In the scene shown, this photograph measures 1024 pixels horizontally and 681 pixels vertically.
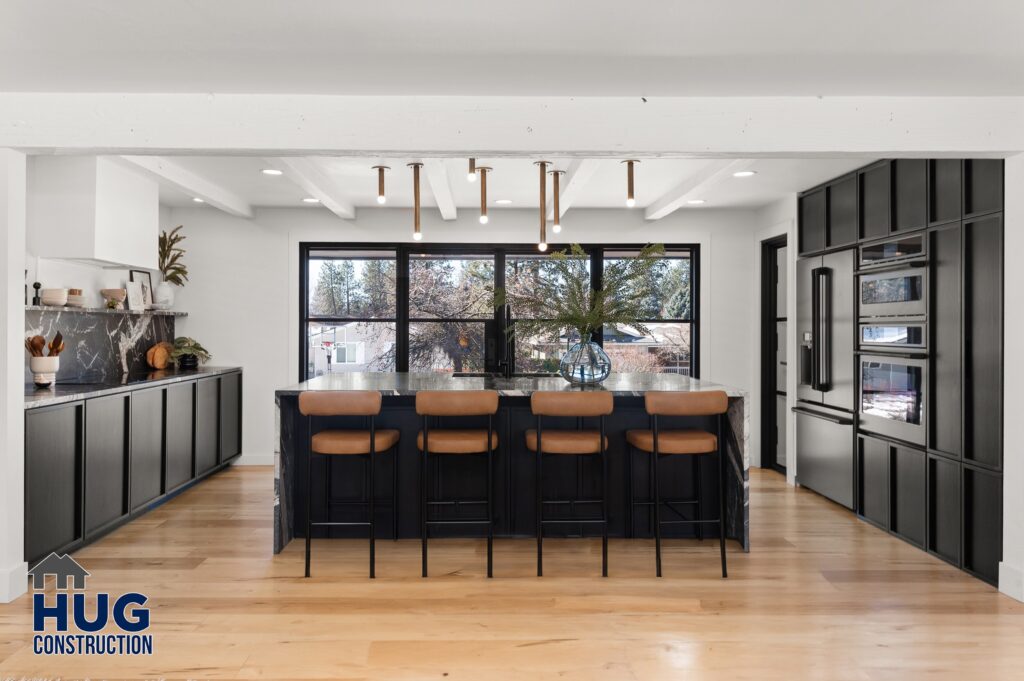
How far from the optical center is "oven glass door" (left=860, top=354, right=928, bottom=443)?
4.05 m

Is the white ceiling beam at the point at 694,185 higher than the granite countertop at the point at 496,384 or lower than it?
higher

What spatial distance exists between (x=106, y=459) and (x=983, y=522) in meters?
5.04

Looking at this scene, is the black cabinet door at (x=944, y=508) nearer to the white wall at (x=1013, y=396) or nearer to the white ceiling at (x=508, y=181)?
the white wall at (x=1013, y=396)

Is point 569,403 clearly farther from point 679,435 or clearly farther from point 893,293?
point 893,293

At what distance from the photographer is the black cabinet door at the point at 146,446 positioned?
4.53 meters

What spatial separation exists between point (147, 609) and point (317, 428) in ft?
4.64

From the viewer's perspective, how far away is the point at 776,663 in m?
2.67

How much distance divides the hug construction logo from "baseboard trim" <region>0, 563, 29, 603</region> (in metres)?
0.07

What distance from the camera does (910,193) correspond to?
4160 millimetres

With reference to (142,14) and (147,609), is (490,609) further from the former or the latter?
(142,14)

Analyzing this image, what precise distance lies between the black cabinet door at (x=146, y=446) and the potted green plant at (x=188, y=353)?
3.68 feet

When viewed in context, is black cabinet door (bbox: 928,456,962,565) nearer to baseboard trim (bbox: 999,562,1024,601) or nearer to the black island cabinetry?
the black island cabinetry

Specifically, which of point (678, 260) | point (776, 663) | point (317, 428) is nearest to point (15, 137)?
point (317, 428)

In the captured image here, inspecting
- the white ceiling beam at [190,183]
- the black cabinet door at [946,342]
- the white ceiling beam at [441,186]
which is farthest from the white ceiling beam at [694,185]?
the white ceiling beam at [190,183]
